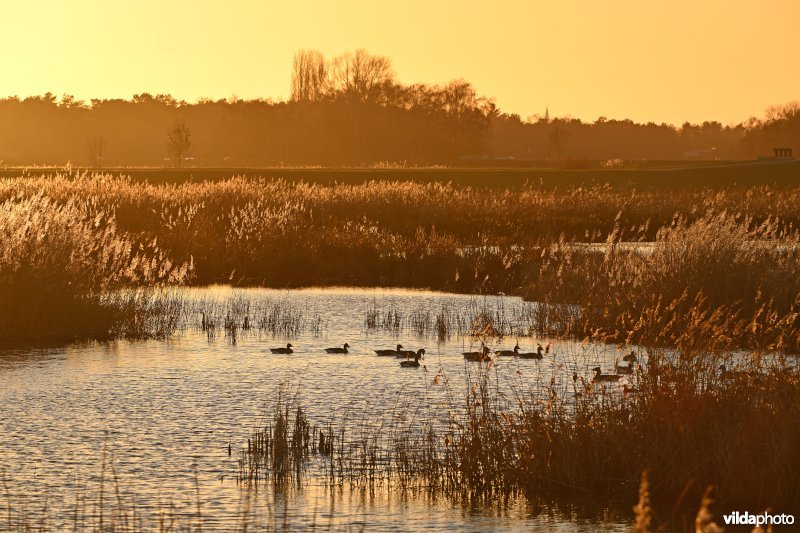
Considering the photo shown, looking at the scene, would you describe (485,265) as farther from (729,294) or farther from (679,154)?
(679,154)

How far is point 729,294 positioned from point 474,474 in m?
9.92

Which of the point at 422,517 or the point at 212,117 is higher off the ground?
the point at 212,117

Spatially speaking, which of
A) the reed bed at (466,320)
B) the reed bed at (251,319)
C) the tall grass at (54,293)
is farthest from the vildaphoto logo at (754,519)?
the tall grass at (54,293)

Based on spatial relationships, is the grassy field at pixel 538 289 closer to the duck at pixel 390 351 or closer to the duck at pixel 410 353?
the duck at pixel 410 353

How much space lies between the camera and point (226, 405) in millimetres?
14273

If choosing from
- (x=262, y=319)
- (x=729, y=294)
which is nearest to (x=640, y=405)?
(x=729, y=294)

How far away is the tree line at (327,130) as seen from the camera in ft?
394

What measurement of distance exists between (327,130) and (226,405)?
356ft

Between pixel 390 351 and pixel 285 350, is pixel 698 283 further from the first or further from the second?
pixel 285 350

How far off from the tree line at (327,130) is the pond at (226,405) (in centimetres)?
7986

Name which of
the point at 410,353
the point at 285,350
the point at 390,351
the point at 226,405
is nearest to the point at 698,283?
the point at 410,353

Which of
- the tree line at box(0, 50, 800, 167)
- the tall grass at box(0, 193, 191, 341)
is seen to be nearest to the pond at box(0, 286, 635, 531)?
the tall grass at box(0, 193, 191, 341)

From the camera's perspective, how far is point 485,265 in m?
28.7

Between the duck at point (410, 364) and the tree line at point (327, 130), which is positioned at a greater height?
the tree line at point (327, 130)
